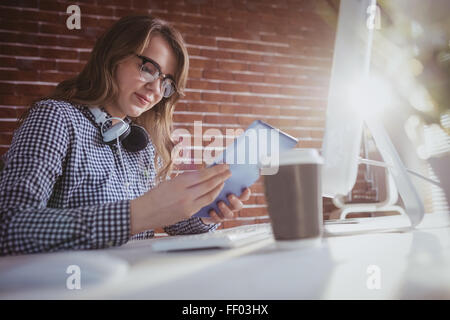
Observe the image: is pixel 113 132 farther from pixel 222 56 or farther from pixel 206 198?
pixel 222 56

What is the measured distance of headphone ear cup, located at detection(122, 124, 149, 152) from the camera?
119cm

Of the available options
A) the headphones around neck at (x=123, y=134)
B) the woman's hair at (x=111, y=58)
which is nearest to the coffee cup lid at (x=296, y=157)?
the headphones around neck at (x=123, y=134)

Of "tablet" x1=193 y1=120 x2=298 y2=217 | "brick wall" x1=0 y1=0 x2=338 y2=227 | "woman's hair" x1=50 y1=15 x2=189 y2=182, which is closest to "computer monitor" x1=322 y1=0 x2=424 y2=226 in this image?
"tablet" x1=193 y1=120 x2=298 y2=217

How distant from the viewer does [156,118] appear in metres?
1.53

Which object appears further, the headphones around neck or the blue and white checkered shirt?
the headphones around neck

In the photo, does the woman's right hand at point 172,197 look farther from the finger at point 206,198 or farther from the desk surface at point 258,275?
the desk surface at point 258,275

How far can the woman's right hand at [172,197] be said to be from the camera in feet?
2.14

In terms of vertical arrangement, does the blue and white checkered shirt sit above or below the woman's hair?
below

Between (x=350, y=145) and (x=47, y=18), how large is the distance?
2401mm

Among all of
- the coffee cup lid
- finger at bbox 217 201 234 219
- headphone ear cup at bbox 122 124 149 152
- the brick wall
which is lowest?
finger at bbox 217 201 234 219

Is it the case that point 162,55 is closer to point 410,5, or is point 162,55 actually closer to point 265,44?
point 410,5

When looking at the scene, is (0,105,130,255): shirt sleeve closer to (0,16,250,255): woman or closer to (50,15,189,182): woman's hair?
(0,16,250,255): woman

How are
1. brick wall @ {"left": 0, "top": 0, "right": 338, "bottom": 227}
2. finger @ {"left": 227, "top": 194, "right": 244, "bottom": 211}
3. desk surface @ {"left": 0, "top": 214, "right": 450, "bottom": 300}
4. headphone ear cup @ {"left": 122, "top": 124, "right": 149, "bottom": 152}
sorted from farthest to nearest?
brick wall @ {"left": 0, "top": 0, "right": 338, "bottom": 227}, headphone ear cup @ {"left": 122, "top": 124, "right": 149, "bottom": 152}, finger @ {"left": 227, "top": 194, "right": 244, "bottom": 211}, desk surface @ {"left": 0, "top": 214, "right": 450, "bottom": 300}
